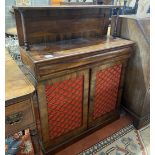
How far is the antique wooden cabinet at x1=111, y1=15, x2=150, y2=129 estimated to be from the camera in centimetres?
148

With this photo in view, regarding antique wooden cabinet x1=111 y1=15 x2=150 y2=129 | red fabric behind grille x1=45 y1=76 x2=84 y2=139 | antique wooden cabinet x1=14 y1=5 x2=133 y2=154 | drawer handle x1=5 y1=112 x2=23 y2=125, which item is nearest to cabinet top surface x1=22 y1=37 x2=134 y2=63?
antique wooden cabinet x1=14 y1=5 x2=133 y2=154

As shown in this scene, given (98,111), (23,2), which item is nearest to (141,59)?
(98,111)

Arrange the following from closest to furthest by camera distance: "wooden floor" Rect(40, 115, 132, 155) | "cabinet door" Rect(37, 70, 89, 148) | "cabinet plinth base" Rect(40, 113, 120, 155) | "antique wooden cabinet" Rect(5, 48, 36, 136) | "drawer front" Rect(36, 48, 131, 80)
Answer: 1. "antique wooden cabinet" Rect(5, 48, 36, 136)
2. "drawer front" Rect(36, 48, 131, 80)
3. "cabinet door" Rect(37, 70, 89, 148)
4. "cabinet plinth base" Rect(40, 113, 120, 155)
5. "wooden floor" Rect(40, 115, 132, 155)

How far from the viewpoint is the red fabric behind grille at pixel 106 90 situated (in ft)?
4.90

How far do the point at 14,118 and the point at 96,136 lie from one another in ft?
3.34

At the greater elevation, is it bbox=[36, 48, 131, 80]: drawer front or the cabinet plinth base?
bbox=[36, 48, 131, 80]: drawer front

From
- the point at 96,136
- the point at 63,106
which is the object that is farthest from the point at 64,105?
the point at 96,136

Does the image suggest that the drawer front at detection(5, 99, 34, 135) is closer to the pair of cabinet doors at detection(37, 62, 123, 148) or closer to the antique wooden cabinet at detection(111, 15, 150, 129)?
the pair of cabinet doors at detection(37, 62, 123, 148)

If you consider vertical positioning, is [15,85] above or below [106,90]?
above

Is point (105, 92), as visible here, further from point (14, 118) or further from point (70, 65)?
point (14, 118)

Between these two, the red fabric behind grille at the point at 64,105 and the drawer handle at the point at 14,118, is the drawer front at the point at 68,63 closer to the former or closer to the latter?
the red fabric behind grille at the point at 64,105

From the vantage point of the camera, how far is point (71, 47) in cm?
132

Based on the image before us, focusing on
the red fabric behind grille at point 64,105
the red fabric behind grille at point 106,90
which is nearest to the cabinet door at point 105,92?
the red fabric behind grille at point 106,90

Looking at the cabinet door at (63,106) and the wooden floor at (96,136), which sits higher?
the cabinet door at (63,106)
